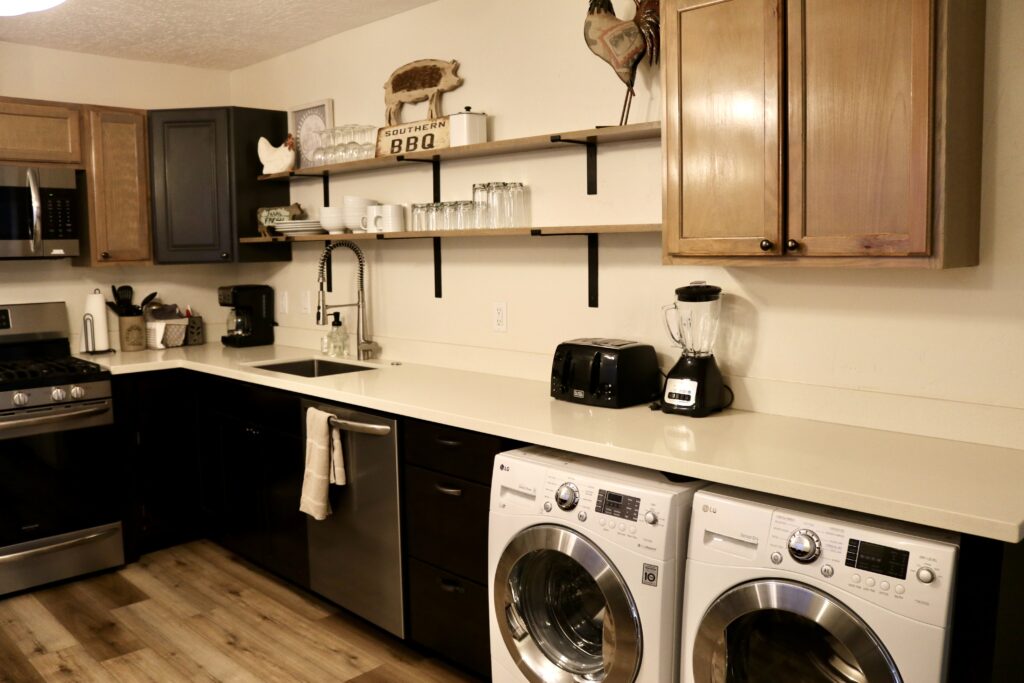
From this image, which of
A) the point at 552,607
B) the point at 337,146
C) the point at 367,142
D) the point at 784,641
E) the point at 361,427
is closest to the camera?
the point at 784,641

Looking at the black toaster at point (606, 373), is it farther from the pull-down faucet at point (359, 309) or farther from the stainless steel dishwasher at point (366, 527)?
the pull-down faucet at point (359, 309)

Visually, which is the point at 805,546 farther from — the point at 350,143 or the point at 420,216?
the point at 350,143

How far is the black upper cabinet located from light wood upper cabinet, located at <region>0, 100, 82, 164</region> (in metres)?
0.38

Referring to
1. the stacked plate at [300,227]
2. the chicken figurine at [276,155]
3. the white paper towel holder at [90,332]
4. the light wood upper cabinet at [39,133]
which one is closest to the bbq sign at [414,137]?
the stacked plate at [300,227]

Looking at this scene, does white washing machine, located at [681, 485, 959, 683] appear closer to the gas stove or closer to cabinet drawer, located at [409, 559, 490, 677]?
cabinet drawer, located at [409, 559, 490, 677]

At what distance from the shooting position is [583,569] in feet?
7.70

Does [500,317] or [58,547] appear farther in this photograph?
[58,547]

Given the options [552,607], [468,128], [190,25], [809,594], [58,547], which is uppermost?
[190,25]

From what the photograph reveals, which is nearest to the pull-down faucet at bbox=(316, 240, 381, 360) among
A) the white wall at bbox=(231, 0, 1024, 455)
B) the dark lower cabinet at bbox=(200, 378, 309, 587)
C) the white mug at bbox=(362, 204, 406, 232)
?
the white wall at bbox=(231, 0, 1024, 455)

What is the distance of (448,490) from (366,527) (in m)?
0.51

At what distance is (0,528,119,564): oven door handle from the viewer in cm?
371

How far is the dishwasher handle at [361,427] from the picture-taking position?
2973 mm

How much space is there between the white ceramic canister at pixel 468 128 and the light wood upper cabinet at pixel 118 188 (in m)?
1.98

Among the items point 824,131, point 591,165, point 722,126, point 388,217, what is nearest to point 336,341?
point 388,217
